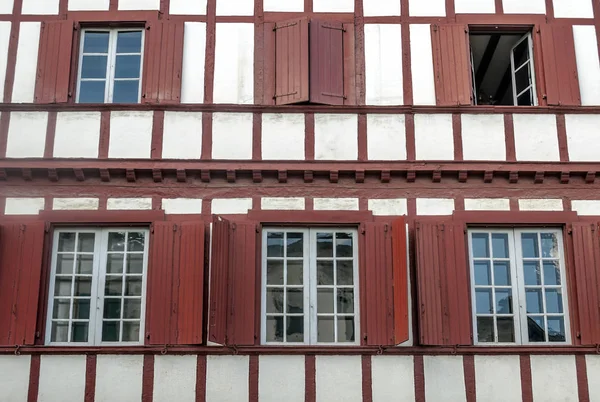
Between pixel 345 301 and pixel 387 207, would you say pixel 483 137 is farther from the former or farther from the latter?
pixel 345 301

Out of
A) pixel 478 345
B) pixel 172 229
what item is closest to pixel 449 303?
pixel 478 345

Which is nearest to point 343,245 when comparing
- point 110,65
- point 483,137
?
point 483,137

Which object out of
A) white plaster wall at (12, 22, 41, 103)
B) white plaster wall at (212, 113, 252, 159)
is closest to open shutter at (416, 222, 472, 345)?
white plaster wall at (212, 113, 252, 159)

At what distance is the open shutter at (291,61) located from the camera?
11773 mm

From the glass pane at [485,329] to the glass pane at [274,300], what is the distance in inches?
92.6

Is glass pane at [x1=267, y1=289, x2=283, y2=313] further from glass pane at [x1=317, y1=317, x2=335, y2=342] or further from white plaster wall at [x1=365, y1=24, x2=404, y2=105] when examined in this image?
white plaster wall at [x1=365, y1=24, x2=404, y2=105]

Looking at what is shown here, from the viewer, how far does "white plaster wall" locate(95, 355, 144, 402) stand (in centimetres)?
1076

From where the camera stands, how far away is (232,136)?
11648mm

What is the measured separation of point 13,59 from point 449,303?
6.27 meters

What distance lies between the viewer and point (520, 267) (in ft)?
37.1

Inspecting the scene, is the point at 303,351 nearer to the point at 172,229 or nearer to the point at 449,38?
the point at 172,229

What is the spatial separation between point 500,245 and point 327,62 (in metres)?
3.15

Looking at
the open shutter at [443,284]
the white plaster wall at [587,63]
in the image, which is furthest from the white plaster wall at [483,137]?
the white plaster wall at [587,63]

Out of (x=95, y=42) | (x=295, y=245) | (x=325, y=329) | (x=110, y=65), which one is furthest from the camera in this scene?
(x=95, y=42)
